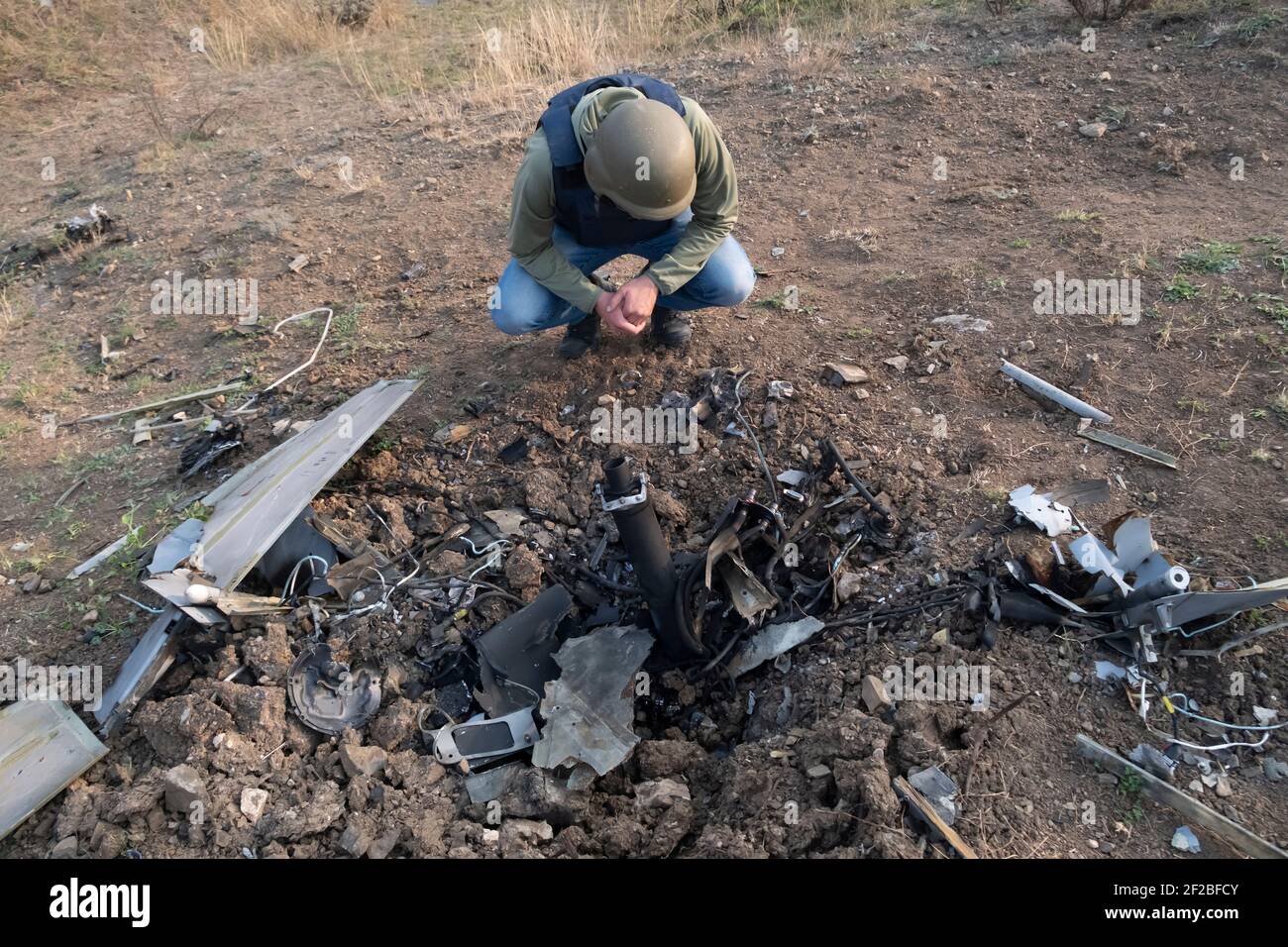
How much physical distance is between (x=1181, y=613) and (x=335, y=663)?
265 centimetres

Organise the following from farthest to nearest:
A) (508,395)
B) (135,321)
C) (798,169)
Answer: (798,169), (135,321), (508,395)

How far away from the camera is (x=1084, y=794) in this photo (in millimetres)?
2141

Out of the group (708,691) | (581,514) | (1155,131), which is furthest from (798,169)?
(708,691)

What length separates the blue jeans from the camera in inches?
146

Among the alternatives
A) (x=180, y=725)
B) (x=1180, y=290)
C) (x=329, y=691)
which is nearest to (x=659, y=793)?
(x=329, y=691)

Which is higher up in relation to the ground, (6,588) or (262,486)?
(262,486)

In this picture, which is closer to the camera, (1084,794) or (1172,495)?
(1084,794)

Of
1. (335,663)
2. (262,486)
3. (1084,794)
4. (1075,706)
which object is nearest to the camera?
(1084,794)

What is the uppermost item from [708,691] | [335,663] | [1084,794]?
[335,663]

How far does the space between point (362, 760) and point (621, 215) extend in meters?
2.27

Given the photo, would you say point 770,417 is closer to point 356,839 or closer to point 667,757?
point 667,757

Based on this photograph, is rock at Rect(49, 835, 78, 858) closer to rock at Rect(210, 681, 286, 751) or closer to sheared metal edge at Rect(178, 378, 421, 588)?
rock at Rect(210, 681, 286, 751)

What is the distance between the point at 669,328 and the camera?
3906 millimetres

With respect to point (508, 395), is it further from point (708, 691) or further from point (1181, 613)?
point (1181, 613)
